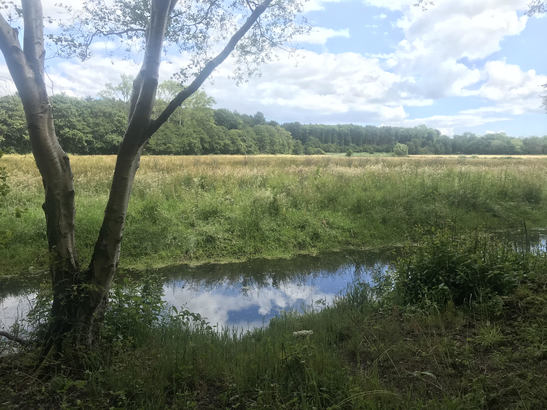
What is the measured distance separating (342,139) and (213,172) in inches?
2686

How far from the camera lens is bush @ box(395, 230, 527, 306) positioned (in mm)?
4685

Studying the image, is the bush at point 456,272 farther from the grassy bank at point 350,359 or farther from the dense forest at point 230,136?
the dense forest at point 230,136

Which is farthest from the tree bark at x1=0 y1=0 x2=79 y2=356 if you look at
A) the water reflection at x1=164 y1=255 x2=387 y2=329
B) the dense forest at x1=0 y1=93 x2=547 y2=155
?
the dense forest at x1=0 y1=93 x2=547 y2=155

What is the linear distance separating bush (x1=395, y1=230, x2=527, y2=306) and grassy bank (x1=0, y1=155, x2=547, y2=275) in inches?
Result: 194

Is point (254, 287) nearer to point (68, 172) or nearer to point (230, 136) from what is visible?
point (68, 172)

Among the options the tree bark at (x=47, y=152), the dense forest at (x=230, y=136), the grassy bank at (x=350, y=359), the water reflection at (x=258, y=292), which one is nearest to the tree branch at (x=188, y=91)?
the tree bark at (x=47, y=152)

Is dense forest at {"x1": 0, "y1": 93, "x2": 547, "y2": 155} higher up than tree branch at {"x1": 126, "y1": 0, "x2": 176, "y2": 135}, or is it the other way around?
dense forest at {"x1": 0, "y1": 93, "x2": 547, "y2": 155}

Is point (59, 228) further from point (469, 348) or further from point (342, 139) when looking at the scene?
point (342, 139)

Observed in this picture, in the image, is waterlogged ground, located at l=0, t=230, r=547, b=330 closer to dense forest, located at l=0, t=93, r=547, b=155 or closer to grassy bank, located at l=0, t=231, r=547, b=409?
grassy bank, located at l=0, t=231, r=547, b=409

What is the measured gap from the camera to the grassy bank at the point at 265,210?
9.48 metres

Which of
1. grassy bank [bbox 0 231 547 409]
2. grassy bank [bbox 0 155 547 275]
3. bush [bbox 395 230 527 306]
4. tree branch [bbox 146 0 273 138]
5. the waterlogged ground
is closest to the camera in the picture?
grassy bank [bbox 0 231 547 409]

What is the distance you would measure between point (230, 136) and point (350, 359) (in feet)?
200

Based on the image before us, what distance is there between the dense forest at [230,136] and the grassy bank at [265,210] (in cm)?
1751

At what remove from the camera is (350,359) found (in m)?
3.75
